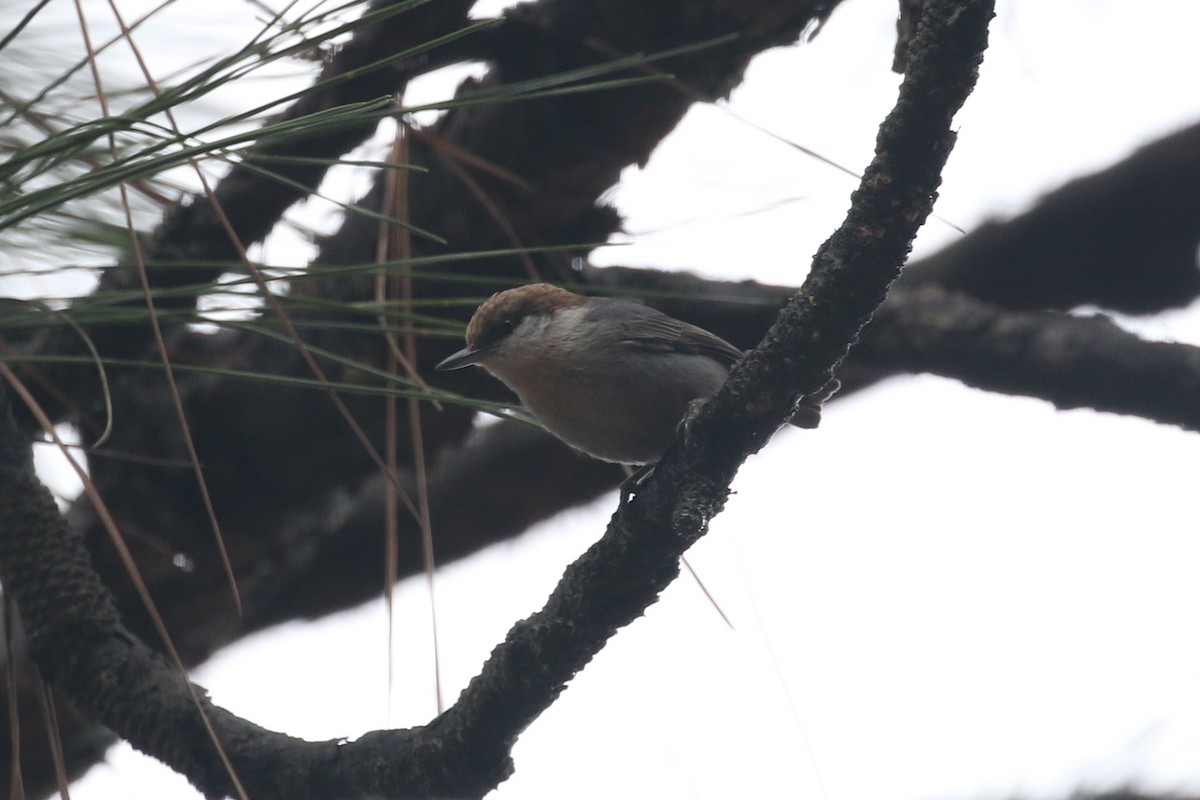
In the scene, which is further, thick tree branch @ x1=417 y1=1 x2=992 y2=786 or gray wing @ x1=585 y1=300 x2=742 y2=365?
gray wing @ x1=585 y1=300 x2=742 y2=365

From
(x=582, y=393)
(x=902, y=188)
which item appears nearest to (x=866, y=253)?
(x=902, y=188)

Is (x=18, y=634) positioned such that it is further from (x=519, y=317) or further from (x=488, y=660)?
(x=488, y=660)

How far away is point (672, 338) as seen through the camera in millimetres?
3201

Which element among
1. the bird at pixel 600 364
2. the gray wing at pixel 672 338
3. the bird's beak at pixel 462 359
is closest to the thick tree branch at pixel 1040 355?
the bird at pixel 600 364

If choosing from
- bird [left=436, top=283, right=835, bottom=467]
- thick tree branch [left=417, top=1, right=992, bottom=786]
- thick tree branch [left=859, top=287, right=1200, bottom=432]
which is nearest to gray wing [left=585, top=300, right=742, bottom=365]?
bird [left=436, top=283, right=835, bottom=467]

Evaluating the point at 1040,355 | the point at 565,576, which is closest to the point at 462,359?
the point at 565,576

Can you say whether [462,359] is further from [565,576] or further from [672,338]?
[565,576]

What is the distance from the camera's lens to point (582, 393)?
3.10 m

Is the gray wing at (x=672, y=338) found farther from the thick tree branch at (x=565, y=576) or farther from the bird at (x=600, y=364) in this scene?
the thick tree branch at (x=565, y=576)

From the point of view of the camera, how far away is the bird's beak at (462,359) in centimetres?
333

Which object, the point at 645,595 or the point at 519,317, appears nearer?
the point at 645,595

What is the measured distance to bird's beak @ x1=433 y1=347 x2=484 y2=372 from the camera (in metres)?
3.33

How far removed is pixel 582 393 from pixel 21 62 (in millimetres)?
1624

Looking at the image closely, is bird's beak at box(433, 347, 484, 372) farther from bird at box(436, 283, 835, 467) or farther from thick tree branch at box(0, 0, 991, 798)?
thick tree branch at box(0, 0, 991, 798)
